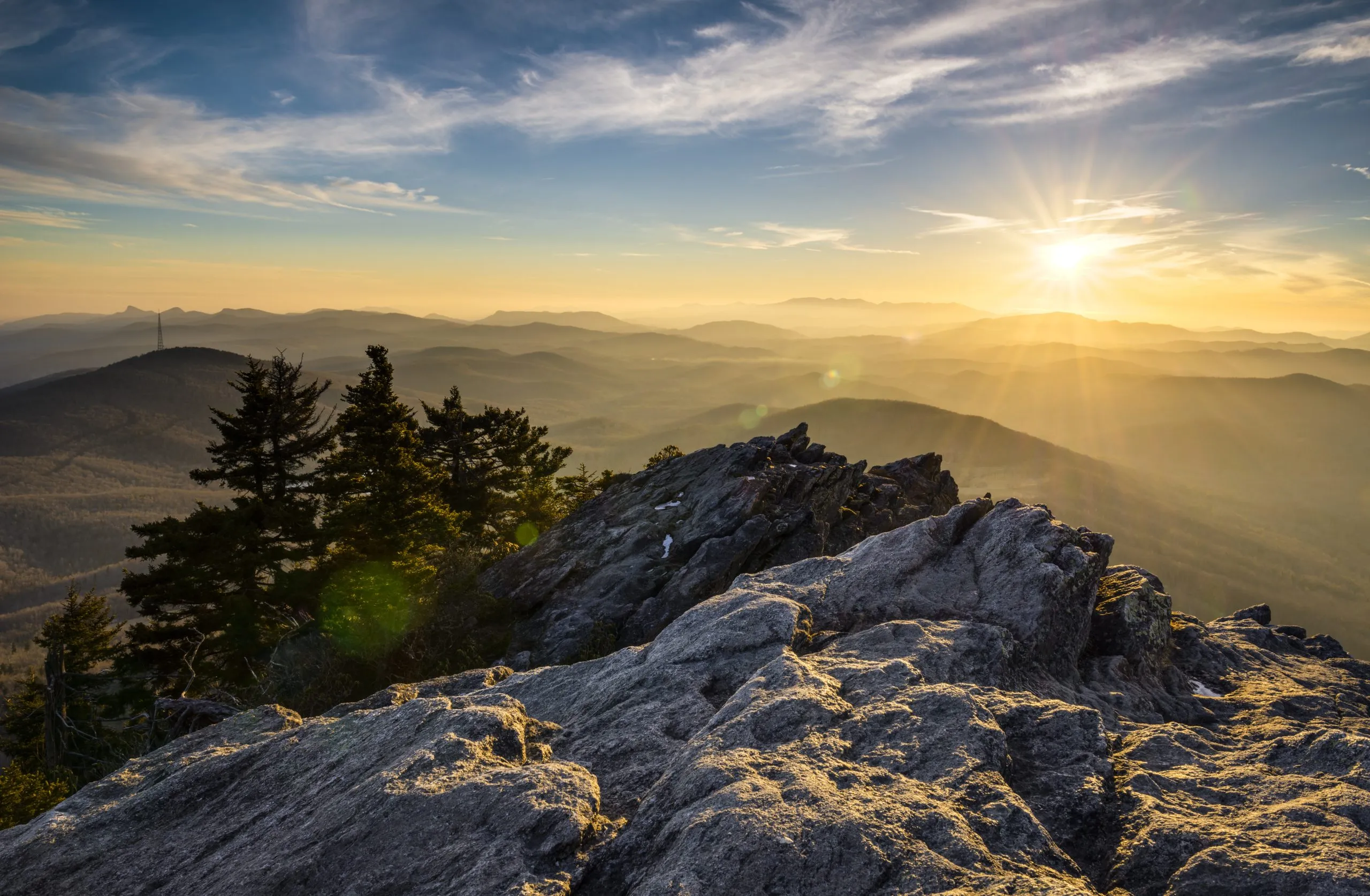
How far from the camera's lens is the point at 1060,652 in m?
16.0

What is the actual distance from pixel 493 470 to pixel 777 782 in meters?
47.4

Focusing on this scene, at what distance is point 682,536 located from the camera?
107 feet

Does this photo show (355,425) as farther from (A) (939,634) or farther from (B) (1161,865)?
(B) (1161,865)

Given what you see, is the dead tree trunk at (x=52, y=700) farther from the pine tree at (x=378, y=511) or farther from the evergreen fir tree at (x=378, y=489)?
the evergreen fir tree at (x=378, y=489)

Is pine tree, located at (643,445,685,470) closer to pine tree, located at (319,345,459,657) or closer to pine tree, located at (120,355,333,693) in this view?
pine tree, located at (319,345,459,657)

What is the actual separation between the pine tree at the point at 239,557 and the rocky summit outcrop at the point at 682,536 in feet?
43.6

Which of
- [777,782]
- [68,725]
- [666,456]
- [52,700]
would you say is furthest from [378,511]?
[777,782]

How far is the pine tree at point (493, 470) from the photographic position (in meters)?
50.0

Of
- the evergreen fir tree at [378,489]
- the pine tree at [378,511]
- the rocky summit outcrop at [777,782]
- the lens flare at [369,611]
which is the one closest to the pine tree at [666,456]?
the pine tree at [378,511]

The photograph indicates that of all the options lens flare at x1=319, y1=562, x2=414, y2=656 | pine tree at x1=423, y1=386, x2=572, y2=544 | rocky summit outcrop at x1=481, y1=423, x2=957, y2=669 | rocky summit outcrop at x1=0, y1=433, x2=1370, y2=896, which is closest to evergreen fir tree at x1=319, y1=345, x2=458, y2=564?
lens flare at x1=319, y1=562, x2=414, y2=656

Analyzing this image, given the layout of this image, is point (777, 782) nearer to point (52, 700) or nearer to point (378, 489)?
point (52, 700)

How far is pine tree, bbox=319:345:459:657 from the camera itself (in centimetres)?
3088

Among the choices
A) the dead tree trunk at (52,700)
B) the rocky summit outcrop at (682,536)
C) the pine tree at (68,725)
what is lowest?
the pine tree at (68,725)

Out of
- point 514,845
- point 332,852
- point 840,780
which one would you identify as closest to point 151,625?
point 332,852
